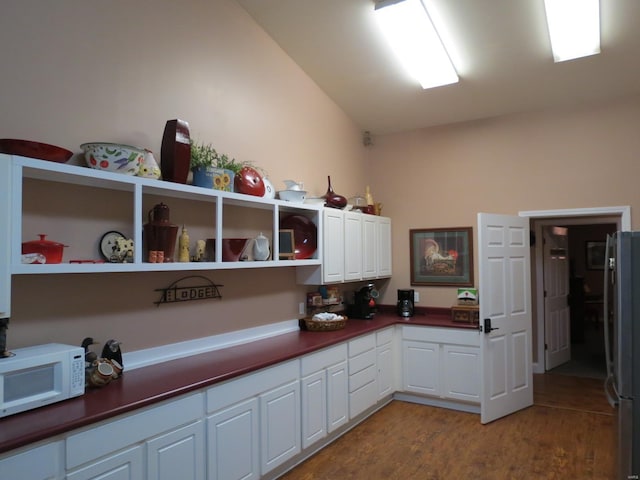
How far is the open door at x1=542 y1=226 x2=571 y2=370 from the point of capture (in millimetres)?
5488

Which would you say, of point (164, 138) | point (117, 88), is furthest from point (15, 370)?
point (117, 88)

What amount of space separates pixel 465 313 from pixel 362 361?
1221mm

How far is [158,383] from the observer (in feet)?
7.50

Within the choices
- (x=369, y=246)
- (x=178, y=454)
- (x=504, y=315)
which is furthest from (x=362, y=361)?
(x=178, y=454)

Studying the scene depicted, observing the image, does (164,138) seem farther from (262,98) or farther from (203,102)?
(262,98)

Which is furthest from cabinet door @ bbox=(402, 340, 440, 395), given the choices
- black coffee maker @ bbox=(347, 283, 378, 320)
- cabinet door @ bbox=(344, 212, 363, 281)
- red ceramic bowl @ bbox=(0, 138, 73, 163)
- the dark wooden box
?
red ceramic bowl @ bbox=(0, 138, 73, 163)

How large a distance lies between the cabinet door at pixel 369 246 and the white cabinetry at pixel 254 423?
1.72 m

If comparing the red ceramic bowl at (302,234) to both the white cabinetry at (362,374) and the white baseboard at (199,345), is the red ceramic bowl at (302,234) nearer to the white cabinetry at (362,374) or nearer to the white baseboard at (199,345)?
the white baseboard at (199,345)

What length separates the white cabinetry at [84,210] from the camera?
180 centimetres

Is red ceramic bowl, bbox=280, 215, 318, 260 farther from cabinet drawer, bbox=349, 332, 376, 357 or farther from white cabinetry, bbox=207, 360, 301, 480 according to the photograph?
white cabinetry, bbox=207, 360, 301, 480

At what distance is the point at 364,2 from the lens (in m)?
3.29

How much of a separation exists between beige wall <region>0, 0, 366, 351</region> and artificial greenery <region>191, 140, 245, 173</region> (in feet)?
0.44

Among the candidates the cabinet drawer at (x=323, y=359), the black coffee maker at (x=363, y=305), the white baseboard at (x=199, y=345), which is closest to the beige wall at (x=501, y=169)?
the black coffee maker at (x=363, y=305)

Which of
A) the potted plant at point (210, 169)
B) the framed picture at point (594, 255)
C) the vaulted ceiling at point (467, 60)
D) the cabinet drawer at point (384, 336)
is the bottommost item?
the cabinet drawer at point (384, 336)
